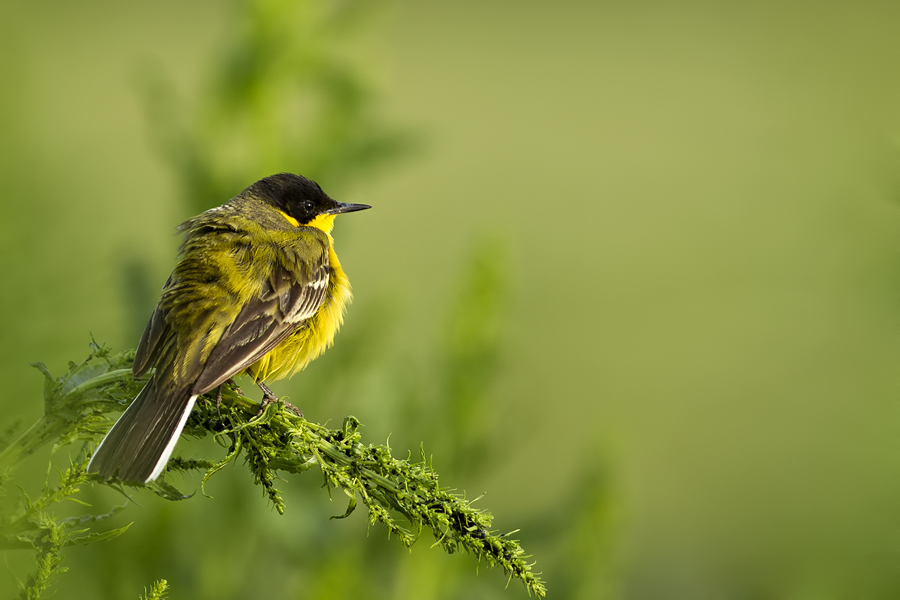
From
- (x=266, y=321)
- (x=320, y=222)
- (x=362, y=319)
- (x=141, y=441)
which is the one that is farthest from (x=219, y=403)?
(x=362, y=319)

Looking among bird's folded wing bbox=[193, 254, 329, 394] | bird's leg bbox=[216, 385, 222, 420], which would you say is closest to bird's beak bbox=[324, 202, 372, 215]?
bird's folded wing bbox=[193, 254, 329, 394]

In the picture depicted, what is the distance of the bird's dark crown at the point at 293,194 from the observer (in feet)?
14.2

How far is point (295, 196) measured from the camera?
14.4 feet

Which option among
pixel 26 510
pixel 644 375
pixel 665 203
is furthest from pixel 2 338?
pixel 665 203

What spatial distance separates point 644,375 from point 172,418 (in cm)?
1445

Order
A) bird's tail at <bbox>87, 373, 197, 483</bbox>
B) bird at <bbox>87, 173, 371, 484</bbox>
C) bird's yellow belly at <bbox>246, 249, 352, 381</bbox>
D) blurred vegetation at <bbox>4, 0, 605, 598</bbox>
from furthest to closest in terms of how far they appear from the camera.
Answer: blurred vegetation at <bbox>4, 0, 605, 598</bbox>
bird's yellow belly at <bbox>246, 249, 352, 381</bbox>
bird at <bbox>87, 173, 371, 484</bbox>
bird's tail at <bbox>87, 373, 197, 483</bbox>

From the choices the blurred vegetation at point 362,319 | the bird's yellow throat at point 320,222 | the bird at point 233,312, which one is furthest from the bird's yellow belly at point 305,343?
the blurred vegetation at point 362,319

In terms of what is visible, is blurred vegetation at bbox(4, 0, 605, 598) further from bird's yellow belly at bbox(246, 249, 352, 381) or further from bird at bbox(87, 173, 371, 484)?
bird's yellow belly at bbox(246, 249, 352, 381)

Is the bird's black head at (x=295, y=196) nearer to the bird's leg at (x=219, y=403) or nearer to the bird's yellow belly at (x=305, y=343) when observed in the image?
the bird's yellow belly at (x=305, y=343)

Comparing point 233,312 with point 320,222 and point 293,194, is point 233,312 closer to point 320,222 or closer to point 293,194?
point 293,194

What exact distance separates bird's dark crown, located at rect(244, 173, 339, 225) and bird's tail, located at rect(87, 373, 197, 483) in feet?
6.62

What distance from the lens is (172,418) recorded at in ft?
8.03

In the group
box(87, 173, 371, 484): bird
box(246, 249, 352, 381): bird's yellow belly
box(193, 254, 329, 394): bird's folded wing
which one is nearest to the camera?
box(87, 173, 371, 484): bird

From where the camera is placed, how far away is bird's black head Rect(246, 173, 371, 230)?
4.32m
